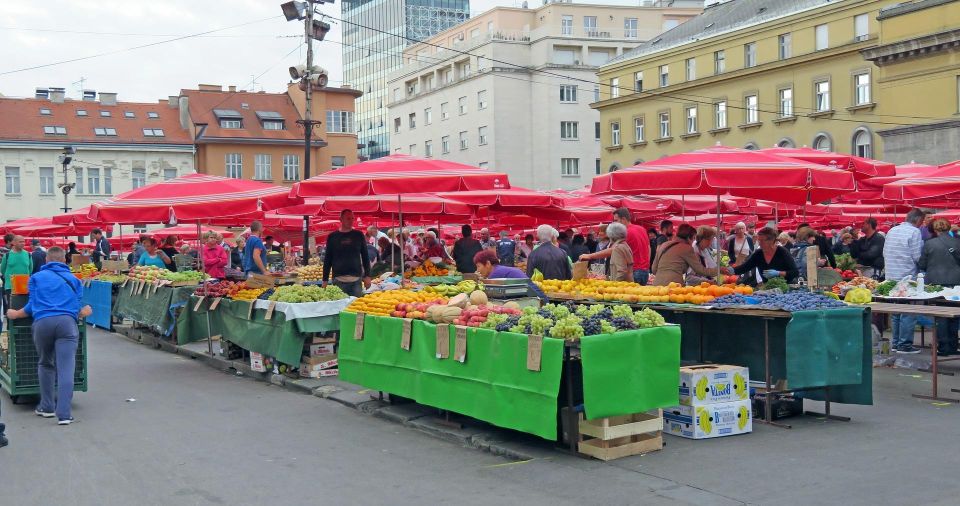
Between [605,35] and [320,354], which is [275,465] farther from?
[605,35]

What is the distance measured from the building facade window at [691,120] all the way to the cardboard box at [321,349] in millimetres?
52070

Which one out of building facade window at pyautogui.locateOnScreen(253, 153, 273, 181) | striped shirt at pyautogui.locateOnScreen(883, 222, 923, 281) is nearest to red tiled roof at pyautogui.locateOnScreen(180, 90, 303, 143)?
building facade window at pyautogui.locateOnScreen(253, 153, 273, 181)

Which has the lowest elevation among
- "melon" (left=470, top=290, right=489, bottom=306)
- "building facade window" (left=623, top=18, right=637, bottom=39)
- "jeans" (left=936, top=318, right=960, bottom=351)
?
"jeans" (left=936, top=318, right=960, bottom=351)

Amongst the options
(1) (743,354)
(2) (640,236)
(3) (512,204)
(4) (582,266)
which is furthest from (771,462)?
(3) (512,204)

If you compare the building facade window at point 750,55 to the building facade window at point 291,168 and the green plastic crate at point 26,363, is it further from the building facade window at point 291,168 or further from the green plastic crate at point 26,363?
the green plastic crate at point 26,363

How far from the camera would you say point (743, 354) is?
34.1 feet

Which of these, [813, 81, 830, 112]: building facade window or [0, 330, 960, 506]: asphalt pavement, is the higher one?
[813, 81, 830, 112]: building facade window

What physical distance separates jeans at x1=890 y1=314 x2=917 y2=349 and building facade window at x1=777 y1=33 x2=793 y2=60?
43903 mm

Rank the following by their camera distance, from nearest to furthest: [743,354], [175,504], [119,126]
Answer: [175,504], [743,354], [119,126]

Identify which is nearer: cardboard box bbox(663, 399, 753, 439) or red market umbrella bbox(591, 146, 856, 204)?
cardboard box bbox(663, 399, 753, 439)

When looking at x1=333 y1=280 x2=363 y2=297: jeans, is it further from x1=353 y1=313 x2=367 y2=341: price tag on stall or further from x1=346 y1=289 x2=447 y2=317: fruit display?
x1=353 y1=313 x2=367 y2=341: price tag on stall

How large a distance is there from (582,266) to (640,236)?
11.7 ft

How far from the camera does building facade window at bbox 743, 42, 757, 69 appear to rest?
189 ft

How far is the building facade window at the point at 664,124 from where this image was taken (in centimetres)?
A: 6494
